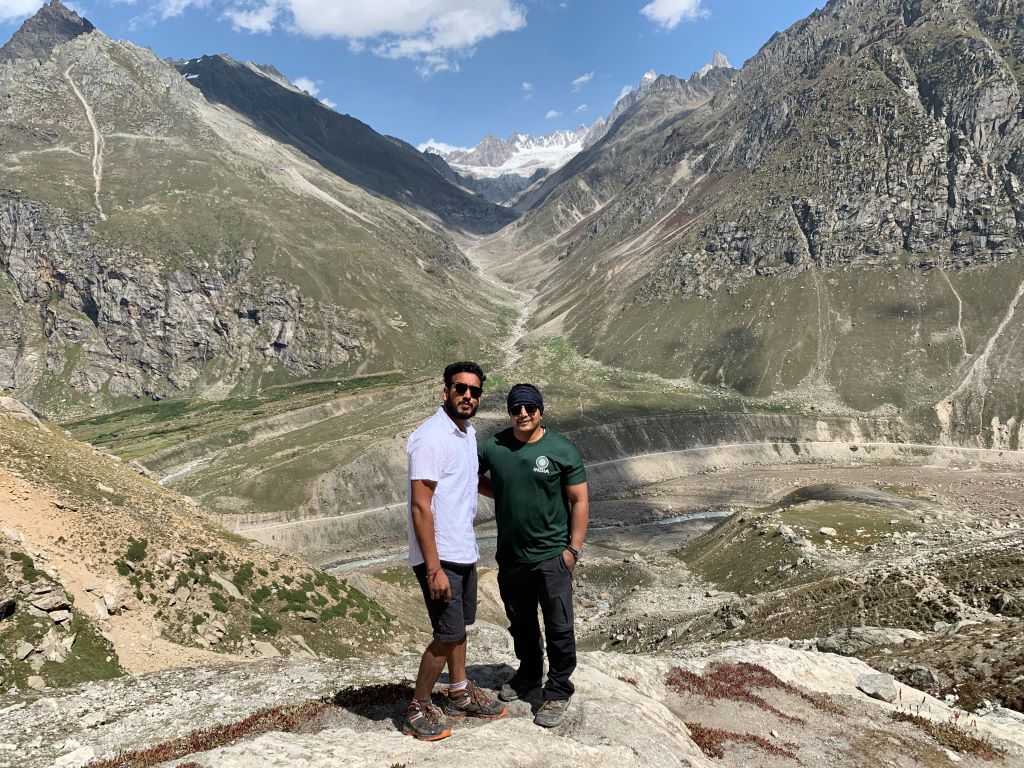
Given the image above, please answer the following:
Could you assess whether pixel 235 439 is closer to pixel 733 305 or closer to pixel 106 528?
pixel 106 528

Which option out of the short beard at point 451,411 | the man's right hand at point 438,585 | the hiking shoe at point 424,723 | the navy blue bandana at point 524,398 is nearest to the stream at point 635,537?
the hiking shoe at point 424,723

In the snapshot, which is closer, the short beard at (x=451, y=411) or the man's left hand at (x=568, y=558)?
the short beard at (x=451, y=411)

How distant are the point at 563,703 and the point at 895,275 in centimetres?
21521

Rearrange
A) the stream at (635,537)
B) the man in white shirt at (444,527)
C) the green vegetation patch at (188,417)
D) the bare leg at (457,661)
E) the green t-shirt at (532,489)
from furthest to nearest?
the green vegetation patch at (188,417)
the stream at (635,537)
the bare leg at (457,661)
the green t-shirt at (532,489)
the man in white shirt at (444,527)

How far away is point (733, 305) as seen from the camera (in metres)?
198

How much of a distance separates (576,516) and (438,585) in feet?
8.20

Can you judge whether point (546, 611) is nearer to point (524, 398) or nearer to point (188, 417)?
point (524, 398)

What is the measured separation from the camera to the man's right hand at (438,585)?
8.02 m

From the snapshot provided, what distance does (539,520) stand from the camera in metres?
8.77

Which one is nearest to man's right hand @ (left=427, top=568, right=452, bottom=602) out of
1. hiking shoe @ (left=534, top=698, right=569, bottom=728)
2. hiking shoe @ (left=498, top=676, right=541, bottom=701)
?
hiking shoe @ (left=534, top=698, right=569, bottom=728)

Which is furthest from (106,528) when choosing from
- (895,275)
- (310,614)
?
(895,275)

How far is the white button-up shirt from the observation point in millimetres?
8086

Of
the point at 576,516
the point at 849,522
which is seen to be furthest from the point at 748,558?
the point at 576,516

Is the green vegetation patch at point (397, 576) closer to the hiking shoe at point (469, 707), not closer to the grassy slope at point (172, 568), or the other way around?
the grassy slope at point (172, 568)
